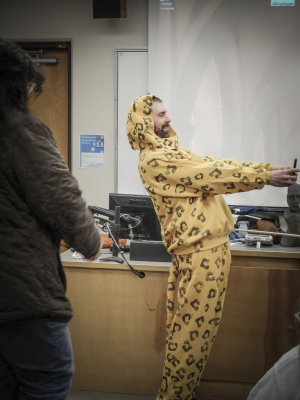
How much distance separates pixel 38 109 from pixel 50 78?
0.28 m

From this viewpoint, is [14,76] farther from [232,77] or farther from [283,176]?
[232,77]

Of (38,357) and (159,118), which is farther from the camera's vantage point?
(159,118)

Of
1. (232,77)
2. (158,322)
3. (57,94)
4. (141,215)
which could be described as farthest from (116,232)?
(57,94)

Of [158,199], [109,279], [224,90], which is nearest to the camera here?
[158,199]

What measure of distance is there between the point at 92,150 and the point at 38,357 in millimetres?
2513

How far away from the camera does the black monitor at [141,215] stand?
2.18 metres

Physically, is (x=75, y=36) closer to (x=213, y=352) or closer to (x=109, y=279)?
(x=109, y=279)

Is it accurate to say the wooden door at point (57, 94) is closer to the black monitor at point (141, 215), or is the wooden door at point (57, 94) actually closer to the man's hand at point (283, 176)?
the black monitor at point (141, 215)

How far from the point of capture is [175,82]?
3129 millimetres

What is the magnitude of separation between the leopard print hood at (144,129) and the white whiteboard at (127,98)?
1.41 metres

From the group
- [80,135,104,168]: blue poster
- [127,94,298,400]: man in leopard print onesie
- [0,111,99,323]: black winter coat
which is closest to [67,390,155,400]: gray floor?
[127,94,298,400]: man in leopard print onesie

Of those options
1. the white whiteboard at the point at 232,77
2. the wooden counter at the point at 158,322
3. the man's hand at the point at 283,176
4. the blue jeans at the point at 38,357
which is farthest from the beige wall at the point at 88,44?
the blue jeans at the point at 38,357

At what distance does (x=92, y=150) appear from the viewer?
3.32 meters

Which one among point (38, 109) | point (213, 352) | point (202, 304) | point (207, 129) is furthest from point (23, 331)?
point (38, 109)
